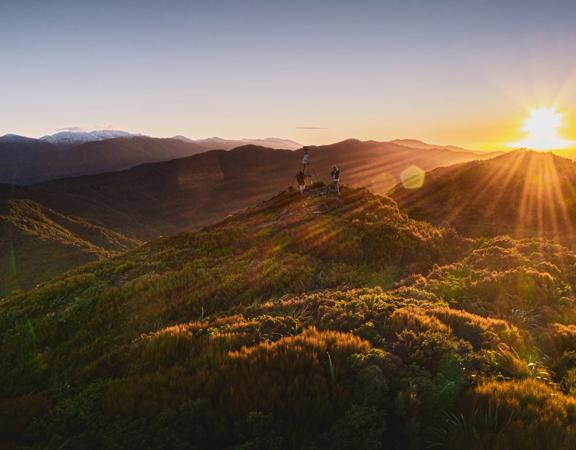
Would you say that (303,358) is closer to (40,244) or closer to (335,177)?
(335,177)

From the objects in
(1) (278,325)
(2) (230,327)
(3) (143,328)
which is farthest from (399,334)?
(3) (143,328)

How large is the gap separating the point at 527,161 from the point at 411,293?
3774 cm

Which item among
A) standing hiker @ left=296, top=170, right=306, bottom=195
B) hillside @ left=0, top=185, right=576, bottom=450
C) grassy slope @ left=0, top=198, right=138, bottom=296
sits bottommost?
grassy slope @ left=0, top=198, right=138, bottom=296

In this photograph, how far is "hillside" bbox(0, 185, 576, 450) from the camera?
4562 millimetres

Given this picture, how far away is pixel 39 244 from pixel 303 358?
57.7 m

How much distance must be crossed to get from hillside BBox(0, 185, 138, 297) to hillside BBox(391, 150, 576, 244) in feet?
133

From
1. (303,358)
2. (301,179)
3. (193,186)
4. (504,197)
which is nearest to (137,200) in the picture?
(193,186)

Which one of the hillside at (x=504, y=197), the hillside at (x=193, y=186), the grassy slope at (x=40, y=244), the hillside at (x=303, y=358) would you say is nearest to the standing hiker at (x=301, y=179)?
the hillside at (x=504, y=197)

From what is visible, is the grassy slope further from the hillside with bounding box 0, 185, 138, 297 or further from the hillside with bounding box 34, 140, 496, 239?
the hillside with bounding box 34, 140, 496, 239

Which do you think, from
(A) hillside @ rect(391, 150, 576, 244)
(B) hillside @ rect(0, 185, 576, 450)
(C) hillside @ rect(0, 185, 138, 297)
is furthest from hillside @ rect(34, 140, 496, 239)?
(B) hillside @ rect(0, 185, 576, 450)

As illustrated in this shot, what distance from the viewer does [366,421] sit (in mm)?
4461

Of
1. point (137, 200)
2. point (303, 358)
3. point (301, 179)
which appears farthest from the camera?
point (137, 200)

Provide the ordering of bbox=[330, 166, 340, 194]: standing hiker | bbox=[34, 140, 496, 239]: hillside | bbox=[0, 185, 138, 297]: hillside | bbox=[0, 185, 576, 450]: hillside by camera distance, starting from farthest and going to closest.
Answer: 1. bbox=[34, 140, 496, 239]: hillside
2. bbox=[0, 185, 138, 297]: hillside
3. bbox=[330, 166, 340, 194]: standing hiker
4. bbox=[0, 185, 576, 450]: hillside

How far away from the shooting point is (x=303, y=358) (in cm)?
569
